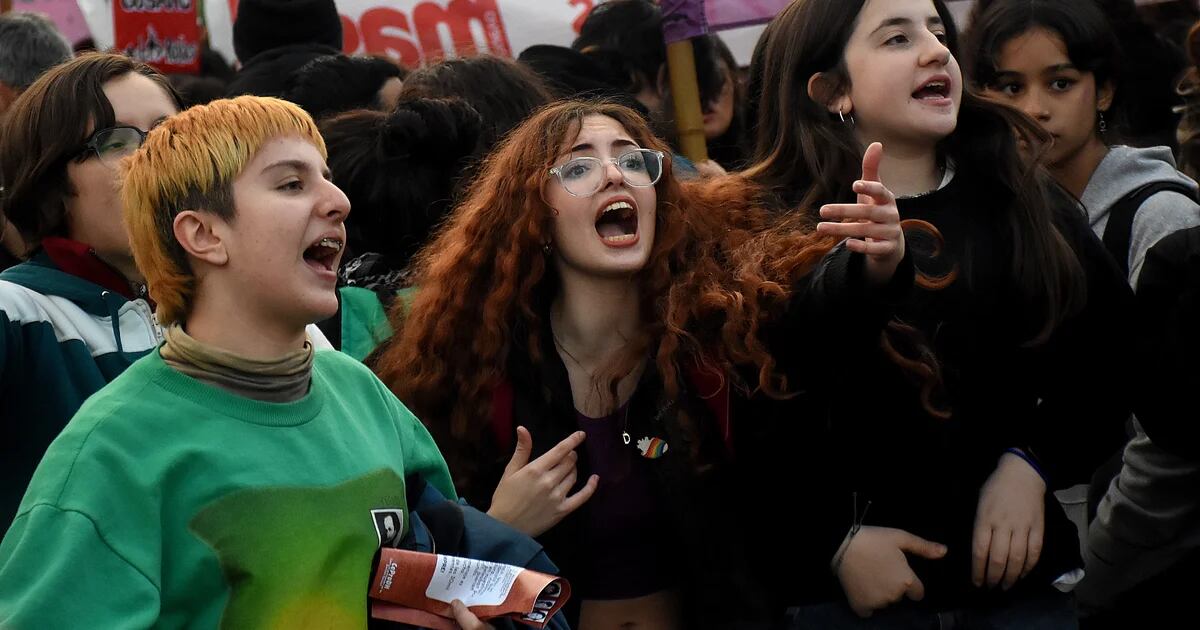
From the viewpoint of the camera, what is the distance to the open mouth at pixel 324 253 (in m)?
2.67

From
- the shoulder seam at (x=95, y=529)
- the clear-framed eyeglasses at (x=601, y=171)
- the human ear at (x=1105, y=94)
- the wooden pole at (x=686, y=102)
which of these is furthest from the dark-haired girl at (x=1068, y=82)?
the shoulder seam at (x=95, y=529)

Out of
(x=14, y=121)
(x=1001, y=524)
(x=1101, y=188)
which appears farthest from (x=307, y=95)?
(x=1001, y=524)

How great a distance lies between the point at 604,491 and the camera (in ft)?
10.9

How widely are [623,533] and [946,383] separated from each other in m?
0.78

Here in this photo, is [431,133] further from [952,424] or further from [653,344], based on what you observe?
[952,424]

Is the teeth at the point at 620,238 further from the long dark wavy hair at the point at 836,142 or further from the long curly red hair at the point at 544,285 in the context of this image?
the long dark wavy hair at the point at 836,142

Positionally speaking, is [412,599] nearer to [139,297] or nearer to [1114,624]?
[139,297]

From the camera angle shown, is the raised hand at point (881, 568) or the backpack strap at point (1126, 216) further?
the backpack strap at point (1126, 216)

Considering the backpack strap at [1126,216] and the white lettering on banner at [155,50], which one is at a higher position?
the white lettering on banner at [155,50]

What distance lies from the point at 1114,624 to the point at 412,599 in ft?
Answer: 7.83

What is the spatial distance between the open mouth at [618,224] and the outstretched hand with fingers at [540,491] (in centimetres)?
47

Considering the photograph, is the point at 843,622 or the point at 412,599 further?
the point at 843,622

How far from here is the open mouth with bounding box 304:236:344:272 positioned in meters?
2.67

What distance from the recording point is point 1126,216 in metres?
4.34
